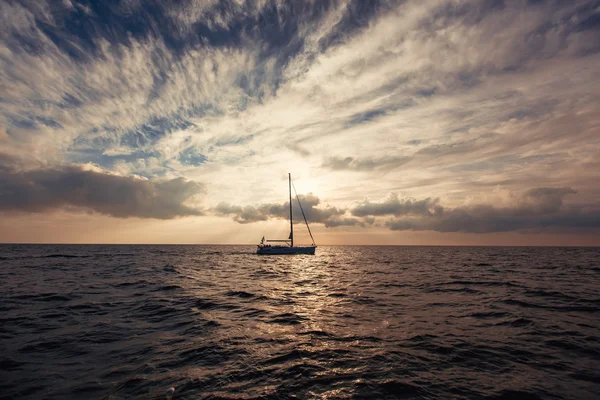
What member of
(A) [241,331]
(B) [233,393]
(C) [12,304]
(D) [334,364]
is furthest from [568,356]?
→ (C) [12,304]

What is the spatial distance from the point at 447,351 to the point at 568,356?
3945 millimetres

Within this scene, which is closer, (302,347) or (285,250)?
(302,347)

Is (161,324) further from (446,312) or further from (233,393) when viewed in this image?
(446,312)

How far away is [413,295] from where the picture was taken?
21234 millimetres

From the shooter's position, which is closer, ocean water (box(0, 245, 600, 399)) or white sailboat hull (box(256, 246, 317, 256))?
ocean water (box(0, 245, 600, 399))

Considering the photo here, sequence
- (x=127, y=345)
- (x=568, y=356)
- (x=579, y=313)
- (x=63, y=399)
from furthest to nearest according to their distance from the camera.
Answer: (x=579, y=313), (x=127, y=345), (x=568, y=356), (x=63, y=399)

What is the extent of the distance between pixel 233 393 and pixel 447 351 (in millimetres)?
7539

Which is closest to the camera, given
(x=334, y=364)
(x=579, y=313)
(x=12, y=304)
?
(x=334, y=364)

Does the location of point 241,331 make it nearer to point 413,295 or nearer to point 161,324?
point 161,324

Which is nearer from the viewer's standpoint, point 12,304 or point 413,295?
point 12,304

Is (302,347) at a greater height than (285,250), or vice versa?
(285,250)

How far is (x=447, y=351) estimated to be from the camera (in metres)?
10.2

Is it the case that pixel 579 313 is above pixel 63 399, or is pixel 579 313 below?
below

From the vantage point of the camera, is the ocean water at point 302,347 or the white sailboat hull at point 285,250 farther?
the white sailboat hull at point 285,250
